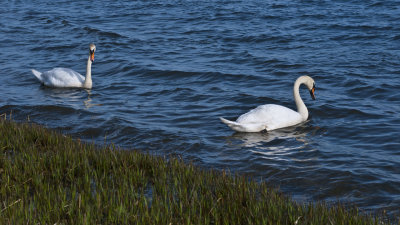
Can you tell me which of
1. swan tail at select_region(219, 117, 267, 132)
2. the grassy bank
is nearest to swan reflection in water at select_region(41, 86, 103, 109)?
swan tail at select_region(219, 117, 267, 132)

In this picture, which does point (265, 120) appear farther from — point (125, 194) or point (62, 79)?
point (62, 79)

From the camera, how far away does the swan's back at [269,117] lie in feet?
36.6

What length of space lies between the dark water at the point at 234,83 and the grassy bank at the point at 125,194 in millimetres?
1732

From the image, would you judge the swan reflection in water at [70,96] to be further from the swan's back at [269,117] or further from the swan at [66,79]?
the swan's back at [269,117]

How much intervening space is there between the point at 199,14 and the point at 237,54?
22.8 ft

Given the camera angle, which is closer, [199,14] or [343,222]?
[343,222]

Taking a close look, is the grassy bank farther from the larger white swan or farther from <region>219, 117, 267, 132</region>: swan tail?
the larger white swan

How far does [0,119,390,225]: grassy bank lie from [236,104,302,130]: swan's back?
353 cm

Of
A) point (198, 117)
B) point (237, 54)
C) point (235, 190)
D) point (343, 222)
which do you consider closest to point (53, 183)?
point (235, 190)

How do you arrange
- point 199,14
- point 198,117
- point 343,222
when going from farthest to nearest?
1. point 199,14
2. point 198,117
3. point 343,222

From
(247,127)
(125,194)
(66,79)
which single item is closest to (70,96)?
(66,79)

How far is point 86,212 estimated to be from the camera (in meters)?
5.66

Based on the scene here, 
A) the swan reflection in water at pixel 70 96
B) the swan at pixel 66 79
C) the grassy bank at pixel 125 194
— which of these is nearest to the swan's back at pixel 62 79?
the swan at pixel 66 79

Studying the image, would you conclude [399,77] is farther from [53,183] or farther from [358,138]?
[53,183]
